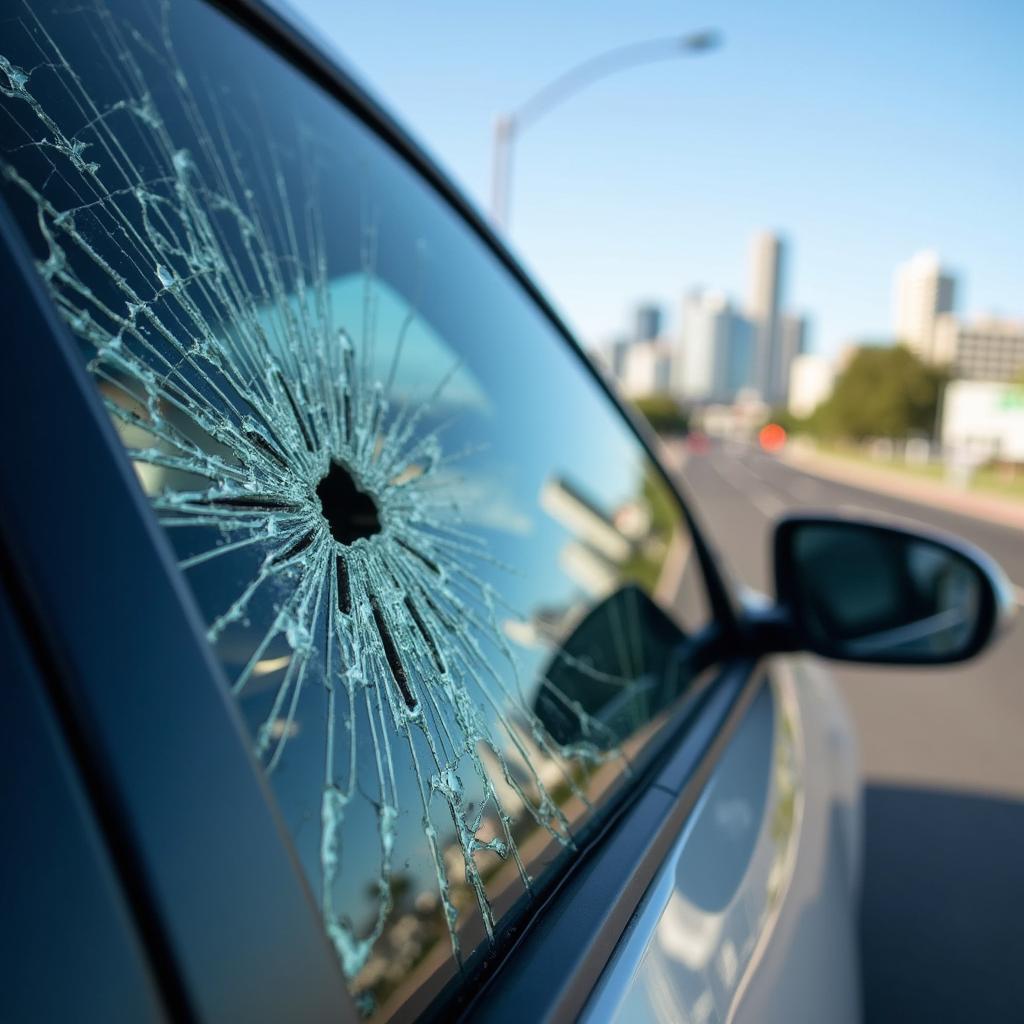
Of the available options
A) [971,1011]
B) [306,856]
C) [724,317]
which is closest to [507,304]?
[306,856]

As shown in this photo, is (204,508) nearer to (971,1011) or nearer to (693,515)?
(693,515)

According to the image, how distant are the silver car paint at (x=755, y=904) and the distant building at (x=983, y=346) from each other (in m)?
192

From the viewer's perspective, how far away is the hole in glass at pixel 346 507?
87 cm

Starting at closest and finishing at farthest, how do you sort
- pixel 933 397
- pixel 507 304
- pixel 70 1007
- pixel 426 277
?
pixel 70 1007
pixel 426 277
pixel 507 304
pixel 933 397

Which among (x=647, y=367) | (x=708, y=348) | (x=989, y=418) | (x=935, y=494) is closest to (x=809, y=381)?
(x=647, y=367)

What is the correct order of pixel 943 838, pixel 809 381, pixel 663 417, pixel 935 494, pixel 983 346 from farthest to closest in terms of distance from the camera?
pixel 983 346 < pixel 809 381 < pixel 663 417 < pixel 935 494 < pixel 943 838

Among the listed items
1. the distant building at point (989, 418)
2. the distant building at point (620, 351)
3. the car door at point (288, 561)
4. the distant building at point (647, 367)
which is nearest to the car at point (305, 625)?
the car door at point (288, 561)

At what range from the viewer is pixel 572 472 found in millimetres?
1807

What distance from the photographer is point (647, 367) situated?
172 meters

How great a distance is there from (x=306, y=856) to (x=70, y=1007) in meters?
0.19

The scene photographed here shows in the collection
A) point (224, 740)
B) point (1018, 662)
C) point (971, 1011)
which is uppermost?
point (224, 740)

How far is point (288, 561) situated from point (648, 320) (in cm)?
19261

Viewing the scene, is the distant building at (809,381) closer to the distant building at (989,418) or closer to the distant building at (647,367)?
the distant building at (647,367)

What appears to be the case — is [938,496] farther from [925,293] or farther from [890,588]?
[925,293]
